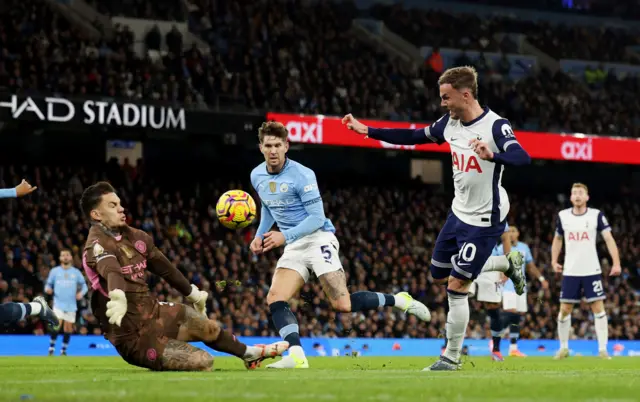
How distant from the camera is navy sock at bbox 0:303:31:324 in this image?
1110 centimetres

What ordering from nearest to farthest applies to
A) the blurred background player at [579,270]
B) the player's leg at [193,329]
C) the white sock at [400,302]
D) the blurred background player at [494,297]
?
1. the player's leg at [193,329]
2. the white sock at [400,302]
3. the blurred background player at [494,297]
4. the blurred background player at [579,270]

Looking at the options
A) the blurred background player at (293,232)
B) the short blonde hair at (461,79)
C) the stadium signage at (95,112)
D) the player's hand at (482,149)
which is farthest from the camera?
the stadium signage at (95,112)

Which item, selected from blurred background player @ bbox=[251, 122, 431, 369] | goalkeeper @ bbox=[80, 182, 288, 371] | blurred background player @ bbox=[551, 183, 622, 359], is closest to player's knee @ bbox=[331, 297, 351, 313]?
blurred background player @ bbox=[251, 122, 431, 369]

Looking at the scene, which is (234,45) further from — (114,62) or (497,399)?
(497,399)

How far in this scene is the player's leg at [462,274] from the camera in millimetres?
9070

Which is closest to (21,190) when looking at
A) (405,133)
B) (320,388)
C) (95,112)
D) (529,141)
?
(405,133)

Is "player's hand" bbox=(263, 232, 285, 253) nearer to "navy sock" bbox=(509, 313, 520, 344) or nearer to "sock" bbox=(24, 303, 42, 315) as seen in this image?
"sock" bbox=(24, 303, 42, 315)

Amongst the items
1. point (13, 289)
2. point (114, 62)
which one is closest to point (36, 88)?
point (114, 62)

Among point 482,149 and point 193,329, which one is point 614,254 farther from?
point 193,329

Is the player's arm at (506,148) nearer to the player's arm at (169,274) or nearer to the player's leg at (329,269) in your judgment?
the player's leg at (329,269)

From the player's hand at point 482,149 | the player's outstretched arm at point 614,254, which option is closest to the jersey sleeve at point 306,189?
the player's hand at point 482,149

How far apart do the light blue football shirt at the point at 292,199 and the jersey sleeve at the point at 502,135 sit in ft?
5.76

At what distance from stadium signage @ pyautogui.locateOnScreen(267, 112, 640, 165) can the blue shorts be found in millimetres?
16009

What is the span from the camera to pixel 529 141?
29.4 meters
